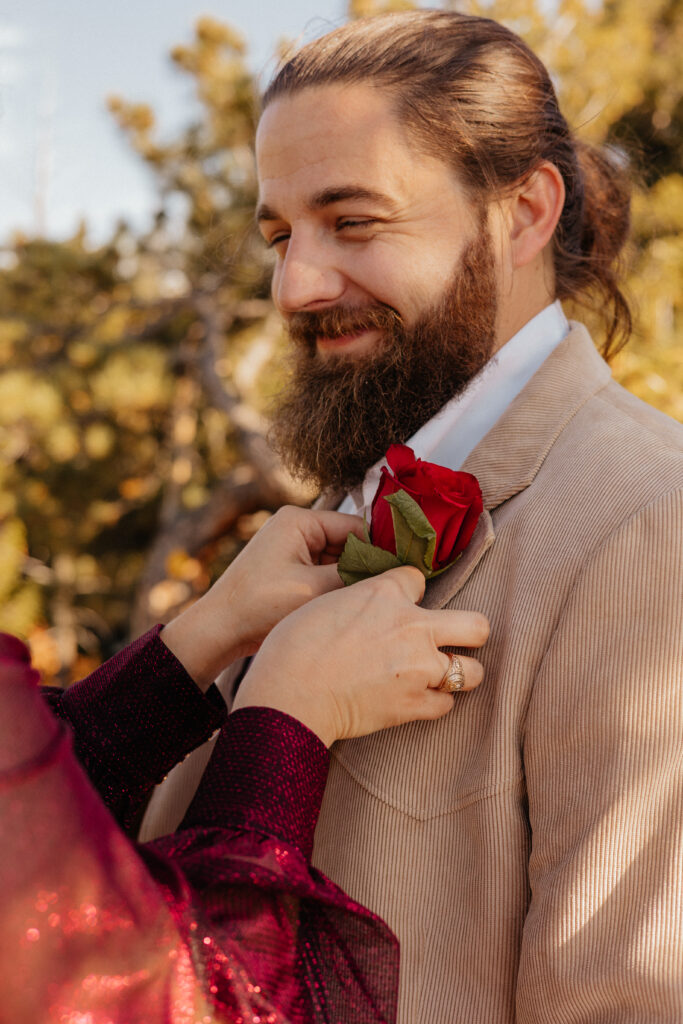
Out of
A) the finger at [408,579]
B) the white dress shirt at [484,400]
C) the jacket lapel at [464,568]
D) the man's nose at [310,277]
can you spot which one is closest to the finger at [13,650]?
the finger at [408,579]

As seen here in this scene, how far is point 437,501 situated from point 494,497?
176mm

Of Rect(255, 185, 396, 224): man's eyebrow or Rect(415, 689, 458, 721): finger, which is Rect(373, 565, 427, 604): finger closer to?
Rect(415, 689, 458, 721): finger

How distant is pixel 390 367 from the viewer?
1.48 meters

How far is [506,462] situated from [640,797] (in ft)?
1.72

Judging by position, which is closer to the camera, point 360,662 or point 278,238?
point 360,662

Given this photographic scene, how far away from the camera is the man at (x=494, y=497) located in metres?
0.94

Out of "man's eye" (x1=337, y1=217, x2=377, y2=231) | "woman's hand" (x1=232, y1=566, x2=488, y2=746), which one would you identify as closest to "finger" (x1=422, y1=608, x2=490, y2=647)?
"woman's hand" (x1=232, y1=566, x2=488, y2=746)

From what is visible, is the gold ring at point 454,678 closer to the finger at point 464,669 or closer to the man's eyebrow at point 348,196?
the finger at point 464,669

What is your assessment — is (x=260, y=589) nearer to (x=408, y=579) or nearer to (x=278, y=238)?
(x=408, y=579)

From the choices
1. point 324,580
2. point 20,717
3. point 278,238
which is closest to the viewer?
point 20,717

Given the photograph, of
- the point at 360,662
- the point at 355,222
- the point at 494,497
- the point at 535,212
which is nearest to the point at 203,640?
the point at 360,662

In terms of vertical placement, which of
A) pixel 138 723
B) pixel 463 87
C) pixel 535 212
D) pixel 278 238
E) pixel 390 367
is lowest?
pixel 138 723

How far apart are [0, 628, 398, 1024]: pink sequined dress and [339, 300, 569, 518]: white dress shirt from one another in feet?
2.10

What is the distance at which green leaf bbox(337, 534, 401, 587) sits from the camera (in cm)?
113
